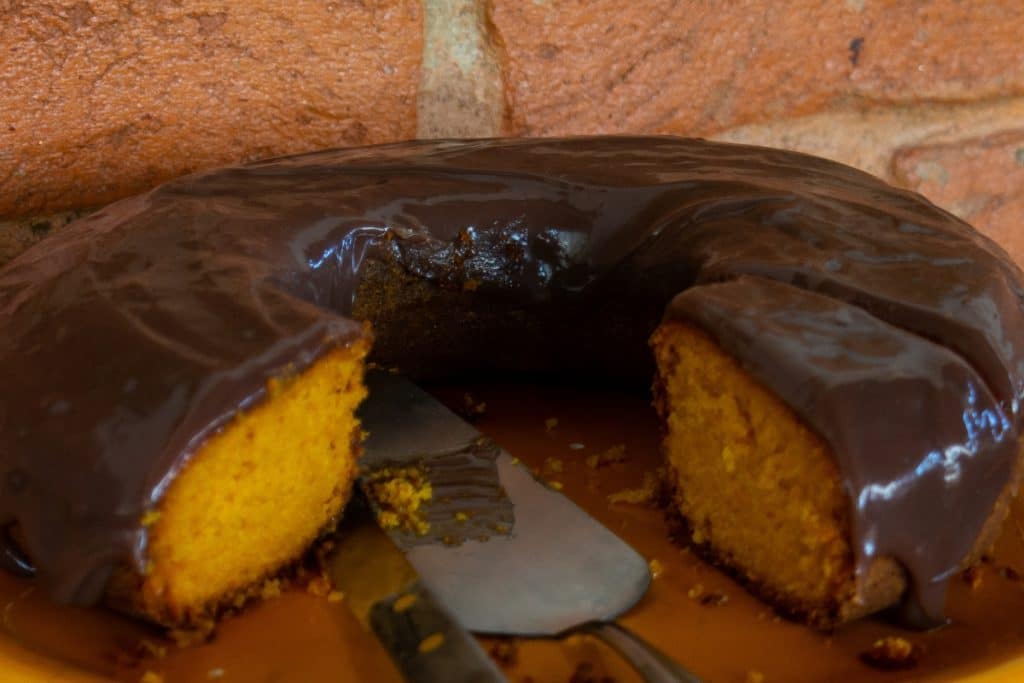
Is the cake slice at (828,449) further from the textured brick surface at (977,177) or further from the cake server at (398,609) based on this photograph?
the textured brick surface at (977,177)

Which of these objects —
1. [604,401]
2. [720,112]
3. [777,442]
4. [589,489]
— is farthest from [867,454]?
[720,112]

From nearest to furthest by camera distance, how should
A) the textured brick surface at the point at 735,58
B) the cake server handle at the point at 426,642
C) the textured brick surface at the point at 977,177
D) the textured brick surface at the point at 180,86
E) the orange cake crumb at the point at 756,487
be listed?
1. the cake server handle at the point at 426,642
2. the orange cake crumb at the point at 756,487
3. the textured brick surface at the point at 180,86
4. the textured brick surface at the point at 735,58
5. the textured brick surface at the point at 977,177

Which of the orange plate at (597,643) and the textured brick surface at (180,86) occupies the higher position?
the textured brick surface at (180,86)

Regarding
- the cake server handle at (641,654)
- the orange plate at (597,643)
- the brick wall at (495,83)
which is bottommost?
the orange plate at (597,643)

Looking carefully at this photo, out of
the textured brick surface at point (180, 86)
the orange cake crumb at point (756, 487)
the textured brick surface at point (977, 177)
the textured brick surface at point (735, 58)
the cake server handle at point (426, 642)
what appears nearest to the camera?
the cake server handle at point (426, 642)

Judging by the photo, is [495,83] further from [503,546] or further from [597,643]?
[597,643]

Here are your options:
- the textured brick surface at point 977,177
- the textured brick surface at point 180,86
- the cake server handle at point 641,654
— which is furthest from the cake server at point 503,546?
the textured brick surface at point 977,177

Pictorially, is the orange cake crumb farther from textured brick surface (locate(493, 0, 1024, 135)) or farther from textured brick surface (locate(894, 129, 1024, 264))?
textured brick surface (locate(894, 129, 1024, 264))
